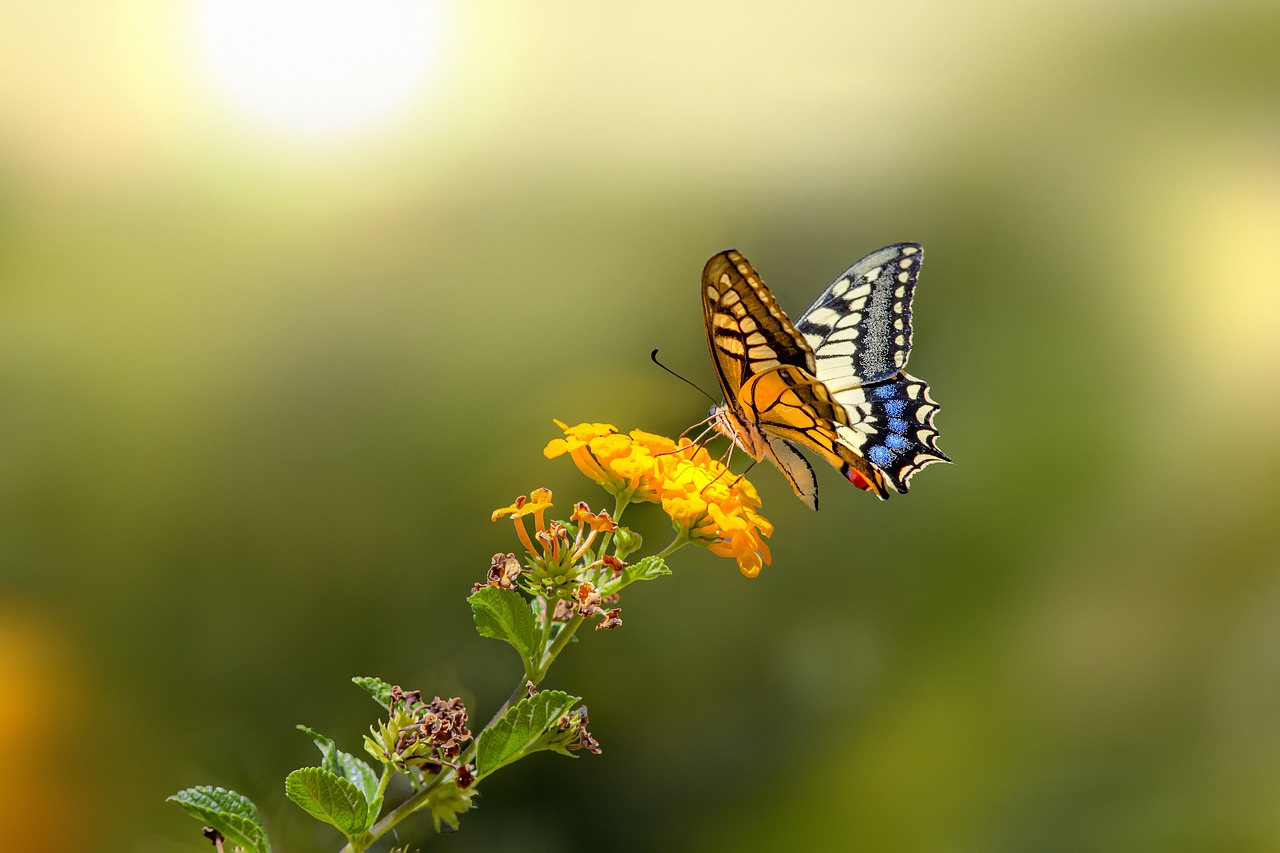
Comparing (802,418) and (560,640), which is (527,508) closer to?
(560,640)

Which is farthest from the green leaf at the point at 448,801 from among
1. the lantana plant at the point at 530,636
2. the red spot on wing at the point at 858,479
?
the red spot on wing at the point at 858,479

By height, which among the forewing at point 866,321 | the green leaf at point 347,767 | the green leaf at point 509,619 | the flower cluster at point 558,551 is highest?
the forewing at point 866,321

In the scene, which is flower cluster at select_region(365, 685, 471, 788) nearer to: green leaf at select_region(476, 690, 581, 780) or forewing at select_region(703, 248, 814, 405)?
green leaf at select_region(476, 690, 581, 780)

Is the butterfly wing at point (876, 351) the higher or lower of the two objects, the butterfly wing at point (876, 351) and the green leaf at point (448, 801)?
the higher

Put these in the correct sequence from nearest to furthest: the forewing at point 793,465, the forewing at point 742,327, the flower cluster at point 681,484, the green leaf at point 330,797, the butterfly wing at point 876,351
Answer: the green leaf at point 330,797 → the flower cluster at point 681,484 → the forewing at point 742,327 → the forewing at point 793,465 → the butterfly wing at point 876,351

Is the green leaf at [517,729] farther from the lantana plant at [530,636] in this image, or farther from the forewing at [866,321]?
the forewing at [866,321]

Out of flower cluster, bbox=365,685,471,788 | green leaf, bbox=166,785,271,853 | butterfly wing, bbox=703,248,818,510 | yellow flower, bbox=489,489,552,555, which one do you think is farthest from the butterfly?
Result: green leaf, bbox=166,785,271,853

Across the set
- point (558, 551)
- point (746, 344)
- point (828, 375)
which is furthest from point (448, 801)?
point (828, 375)
